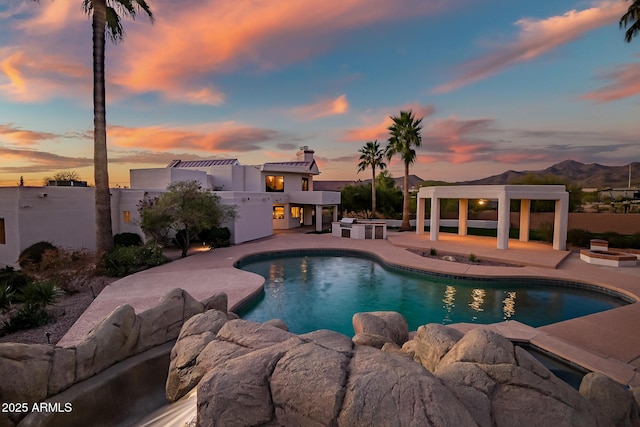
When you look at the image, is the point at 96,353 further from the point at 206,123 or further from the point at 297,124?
the point at 297,124

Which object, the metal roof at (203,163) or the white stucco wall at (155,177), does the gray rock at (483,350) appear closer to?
the white stucco wall at (155,177)

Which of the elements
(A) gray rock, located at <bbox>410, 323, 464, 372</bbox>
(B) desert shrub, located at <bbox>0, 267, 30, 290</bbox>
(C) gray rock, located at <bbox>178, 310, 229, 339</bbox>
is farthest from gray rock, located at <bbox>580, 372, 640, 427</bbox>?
(B) desert shrub, located at <bbox>0, 267, 30, 290</bbox>

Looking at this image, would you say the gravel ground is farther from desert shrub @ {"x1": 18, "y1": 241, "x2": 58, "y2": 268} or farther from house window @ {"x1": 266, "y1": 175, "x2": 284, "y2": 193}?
house window @ {"x1": 266, "y1": 175, "x2": 284, "y2": 193}

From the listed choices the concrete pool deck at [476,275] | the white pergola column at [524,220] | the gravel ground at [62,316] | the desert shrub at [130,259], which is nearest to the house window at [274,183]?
the concrete pool deck at [476,275]

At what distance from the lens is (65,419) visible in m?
4.55

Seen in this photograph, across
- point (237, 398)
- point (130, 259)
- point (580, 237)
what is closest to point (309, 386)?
point (237, 398)

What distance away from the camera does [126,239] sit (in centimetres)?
1788

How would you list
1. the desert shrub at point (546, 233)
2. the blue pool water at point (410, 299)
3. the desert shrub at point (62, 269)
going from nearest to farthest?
1. the blue pool water at point (410, 299)
2. the desert shrub at point (62, 269)
3. the desert shrub at point (546, 233)

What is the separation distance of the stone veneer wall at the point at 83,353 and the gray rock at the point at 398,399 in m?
4.78

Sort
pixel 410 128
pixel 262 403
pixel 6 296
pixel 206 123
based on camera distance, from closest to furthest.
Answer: pixel 262 403
pixel 6 296
pixel 206 123
pixel 410 128

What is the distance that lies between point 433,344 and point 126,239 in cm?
1866

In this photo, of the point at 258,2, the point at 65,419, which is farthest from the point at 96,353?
the point at 258,2

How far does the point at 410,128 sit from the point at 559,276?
56.1 ft

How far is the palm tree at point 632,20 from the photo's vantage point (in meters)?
11.6
